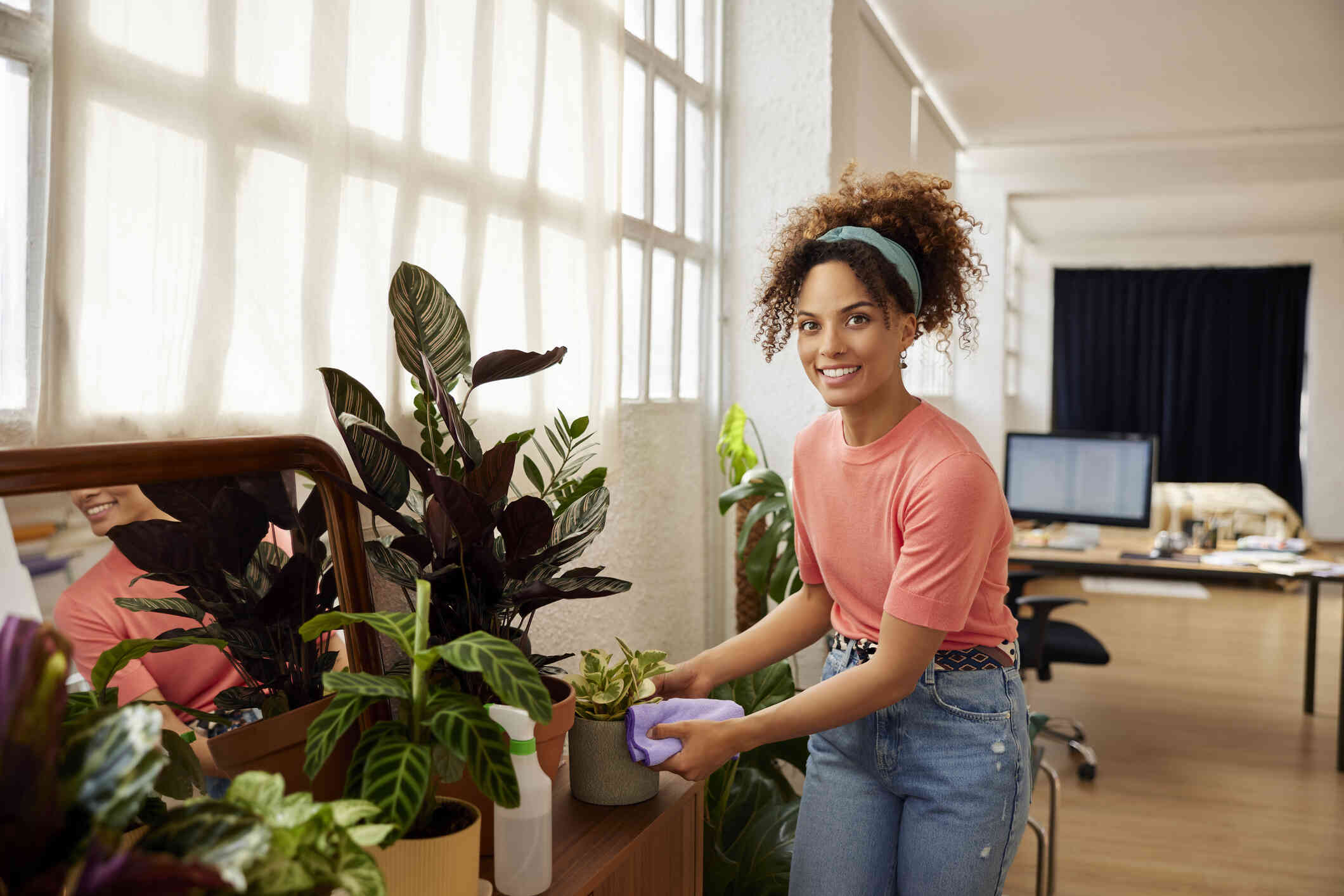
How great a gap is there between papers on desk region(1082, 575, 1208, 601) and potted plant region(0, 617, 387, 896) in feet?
23.0

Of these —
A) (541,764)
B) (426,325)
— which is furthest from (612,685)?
(426,325)

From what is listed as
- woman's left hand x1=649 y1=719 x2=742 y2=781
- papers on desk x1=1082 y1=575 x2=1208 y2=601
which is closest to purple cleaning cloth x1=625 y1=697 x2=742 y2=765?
woman's left hand x1=649 y1=719 x2=742 y2=781

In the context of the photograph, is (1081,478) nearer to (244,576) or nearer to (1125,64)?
(1125,64)

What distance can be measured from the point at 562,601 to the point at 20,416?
1112 millimetres

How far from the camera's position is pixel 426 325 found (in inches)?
45.9

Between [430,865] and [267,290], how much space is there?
25.5 inches

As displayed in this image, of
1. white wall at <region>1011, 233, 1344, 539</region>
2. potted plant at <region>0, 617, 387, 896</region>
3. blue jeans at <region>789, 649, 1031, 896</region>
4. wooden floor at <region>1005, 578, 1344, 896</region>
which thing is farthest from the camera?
white wall at <region>1011, 233, 1344, 539</region>

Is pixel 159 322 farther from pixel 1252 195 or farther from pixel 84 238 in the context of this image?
pixel 1252 195

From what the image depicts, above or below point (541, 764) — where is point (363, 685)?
above

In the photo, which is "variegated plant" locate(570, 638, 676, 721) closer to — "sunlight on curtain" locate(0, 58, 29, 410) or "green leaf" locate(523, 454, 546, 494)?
"green leaf" locate(523, 454, 546, 494)

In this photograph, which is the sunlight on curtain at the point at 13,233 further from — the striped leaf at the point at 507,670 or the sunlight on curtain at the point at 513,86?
the sunlight on curtain at the point at 513,86

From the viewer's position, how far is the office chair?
3.46 m

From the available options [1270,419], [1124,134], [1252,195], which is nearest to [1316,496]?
[1270,419]

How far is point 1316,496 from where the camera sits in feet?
31.3
